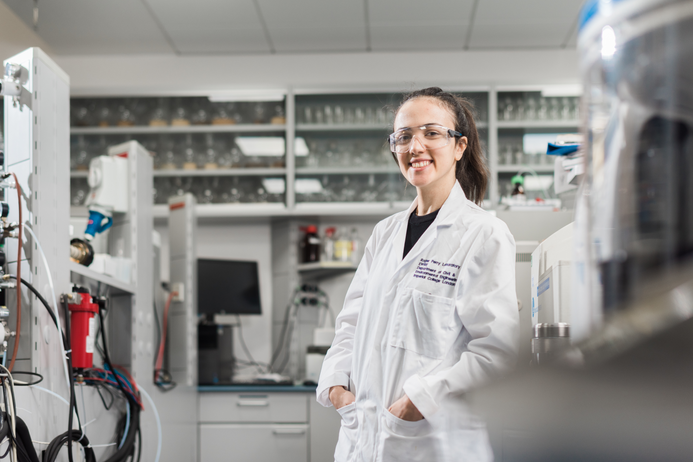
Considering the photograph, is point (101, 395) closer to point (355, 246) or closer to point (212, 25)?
point (355, 246)

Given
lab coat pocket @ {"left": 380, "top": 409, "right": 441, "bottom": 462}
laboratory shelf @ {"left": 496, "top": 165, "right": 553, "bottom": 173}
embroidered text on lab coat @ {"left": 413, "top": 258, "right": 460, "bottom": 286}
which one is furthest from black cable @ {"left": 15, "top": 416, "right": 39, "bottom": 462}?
laboratory shelf @ {"left": 496, "top": 165, "right": 553, "bottom": 173}

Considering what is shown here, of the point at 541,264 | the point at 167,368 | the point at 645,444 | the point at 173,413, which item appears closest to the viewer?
the point at 645,444

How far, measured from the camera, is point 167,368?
294 cm

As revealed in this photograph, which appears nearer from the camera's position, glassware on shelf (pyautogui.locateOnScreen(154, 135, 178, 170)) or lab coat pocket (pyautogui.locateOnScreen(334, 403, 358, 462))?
lab coat pocket (pyautogui.locateOnScreen(334, 403, 358, 462))

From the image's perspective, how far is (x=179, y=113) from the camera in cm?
368

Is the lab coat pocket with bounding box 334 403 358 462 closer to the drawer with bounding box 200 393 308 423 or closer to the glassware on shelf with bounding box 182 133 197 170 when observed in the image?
the drawer with bounding box 200 393 308 423

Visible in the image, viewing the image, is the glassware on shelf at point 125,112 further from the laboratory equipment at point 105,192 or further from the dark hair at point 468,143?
the dark hair at point 468,143

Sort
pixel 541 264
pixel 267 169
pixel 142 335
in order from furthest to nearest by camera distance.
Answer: pixel 267 169
pixel 142 335
pixel 541 264

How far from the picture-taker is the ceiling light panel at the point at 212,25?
3.27 m

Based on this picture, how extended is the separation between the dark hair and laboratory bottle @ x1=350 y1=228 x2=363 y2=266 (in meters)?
Result: 2.08

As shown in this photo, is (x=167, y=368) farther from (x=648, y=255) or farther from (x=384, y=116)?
(x=648, y=255)

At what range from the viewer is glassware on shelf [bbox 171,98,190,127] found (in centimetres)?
368

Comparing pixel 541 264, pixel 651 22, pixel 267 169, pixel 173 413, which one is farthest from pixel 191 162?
pixel 651 22

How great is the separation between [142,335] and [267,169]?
1.59 m
